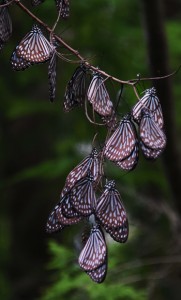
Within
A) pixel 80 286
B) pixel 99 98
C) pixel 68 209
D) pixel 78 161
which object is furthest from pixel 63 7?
pixel 78 161

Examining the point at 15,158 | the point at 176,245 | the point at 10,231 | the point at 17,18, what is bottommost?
the point at 176,245

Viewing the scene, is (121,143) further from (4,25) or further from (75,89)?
(4,25)

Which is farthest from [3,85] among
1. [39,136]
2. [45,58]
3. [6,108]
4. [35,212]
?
[45,58]

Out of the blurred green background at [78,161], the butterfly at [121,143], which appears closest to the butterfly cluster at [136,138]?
the butterfly at [121,143]

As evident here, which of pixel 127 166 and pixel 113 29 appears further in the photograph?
pixel 113 29

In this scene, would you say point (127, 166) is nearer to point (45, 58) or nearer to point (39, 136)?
point (45, 58)

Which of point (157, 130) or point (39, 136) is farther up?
point (39, 136)
